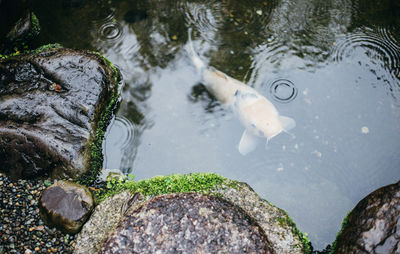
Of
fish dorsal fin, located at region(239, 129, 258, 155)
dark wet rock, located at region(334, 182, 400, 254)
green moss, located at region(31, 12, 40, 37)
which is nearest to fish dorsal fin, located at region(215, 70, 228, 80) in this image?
fish dorsal fin, located at region(239, 129, 258, 155)

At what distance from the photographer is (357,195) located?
4.50m

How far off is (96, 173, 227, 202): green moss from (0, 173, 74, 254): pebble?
0.71 metres

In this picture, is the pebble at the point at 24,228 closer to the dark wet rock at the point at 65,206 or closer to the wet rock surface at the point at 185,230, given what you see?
the dark wet rock at the point at 65,206

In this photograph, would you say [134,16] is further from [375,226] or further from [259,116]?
[375,226]

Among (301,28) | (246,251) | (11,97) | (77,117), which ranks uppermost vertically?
(301,28)

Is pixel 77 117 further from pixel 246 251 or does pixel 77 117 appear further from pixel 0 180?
pixel 246 251

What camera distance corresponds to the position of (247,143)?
4895 mm

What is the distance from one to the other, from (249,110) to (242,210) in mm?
1676

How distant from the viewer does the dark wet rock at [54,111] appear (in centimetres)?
423

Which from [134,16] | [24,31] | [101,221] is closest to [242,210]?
[101,221]

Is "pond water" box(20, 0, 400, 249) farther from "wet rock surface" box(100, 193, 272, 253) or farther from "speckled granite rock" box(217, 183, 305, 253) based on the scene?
"wet rock surface" box(100, 193, 272, 253)

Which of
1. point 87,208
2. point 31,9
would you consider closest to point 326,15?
point 87,208

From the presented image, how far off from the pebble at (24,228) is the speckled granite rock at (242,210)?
0.33 meters

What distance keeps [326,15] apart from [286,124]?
2.44 metres
